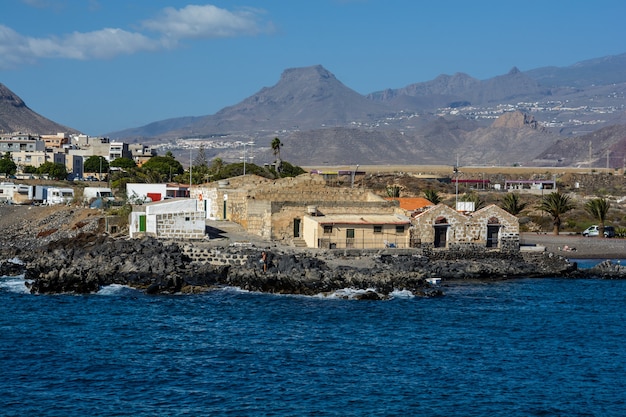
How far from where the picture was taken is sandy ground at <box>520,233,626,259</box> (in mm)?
47875

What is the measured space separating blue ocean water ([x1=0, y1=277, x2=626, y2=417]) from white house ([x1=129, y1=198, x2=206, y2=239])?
249 inches

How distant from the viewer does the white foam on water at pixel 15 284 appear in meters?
35.3

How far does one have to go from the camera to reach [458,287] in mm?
36281

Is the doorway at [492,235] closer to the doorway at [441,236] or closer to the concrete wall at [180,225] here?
the doorway at [441,236]

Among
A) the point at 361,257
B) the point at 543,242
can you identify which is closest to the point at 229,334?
the point at 361,257

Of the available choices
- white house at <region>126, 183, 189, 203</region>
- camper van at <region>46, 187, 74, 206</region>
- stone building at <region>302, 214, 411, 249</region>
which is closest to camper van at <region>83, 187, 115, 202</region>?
camper van at <region>46, 187, 74, 206</region>

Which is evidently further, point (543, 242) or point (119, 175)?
point (119, 175)

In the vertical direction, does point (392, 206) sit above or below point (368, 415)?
above

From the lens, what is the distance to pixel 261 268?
3538cm

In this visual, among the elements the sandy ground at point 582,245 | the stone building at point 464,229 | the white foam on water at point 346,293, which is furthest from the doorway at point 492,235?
the white foam on water at point 346,293

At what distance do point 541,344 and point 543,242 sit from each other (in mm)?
23720

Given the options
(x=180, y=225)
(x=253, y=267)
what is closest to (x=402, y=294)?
(x=253, y=267)

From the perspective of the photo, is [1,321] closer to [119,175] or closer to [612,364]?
[612,364]

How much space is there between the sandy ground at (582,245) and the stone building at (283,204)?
8834 mm
